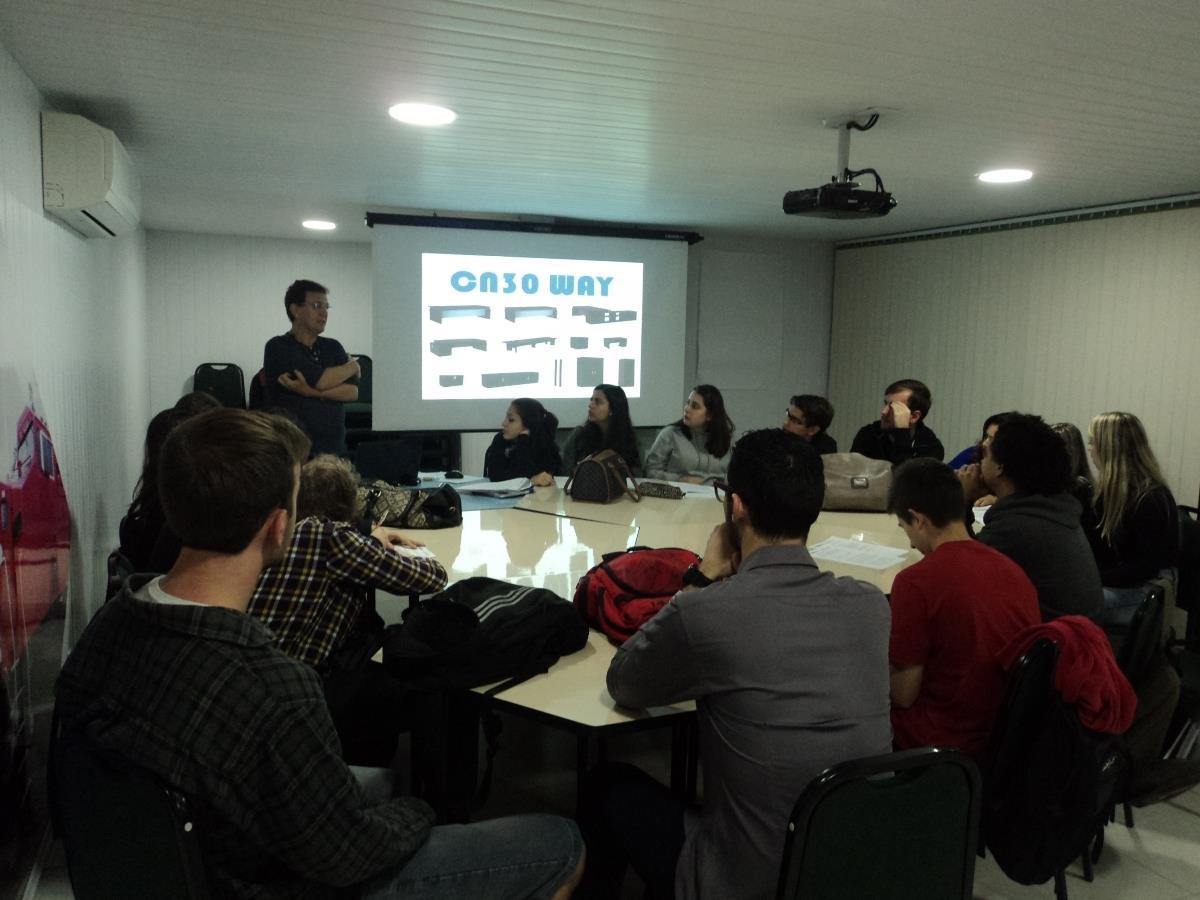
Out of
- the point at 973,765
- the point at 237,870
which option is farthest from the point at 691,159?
the point at 237,870

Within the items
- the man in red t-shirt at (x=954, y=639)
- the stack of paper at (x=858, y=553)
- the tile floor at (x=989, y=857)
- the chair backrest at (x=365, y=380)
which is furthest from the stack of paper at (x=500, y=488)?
the chair backrest at (x=365, y=380)

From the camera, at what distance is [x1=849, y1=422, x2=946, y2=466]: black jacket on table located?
15.1 feet


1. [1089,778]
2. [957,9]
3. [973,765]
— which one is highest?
[957,9]

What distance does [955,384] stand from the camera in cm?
622

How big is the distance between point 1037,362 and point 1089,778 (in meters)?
4.51

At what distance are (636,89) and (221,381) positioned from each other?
566cm

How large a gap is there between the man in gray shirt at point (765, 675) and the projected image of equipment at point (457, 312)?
465 centimetres

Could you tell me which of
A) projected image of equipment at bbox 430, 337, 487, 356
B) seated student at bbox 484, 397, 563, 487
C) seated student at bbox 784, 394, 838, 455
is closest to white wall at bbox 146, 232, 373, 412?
projected image of equipment at bbox 430, 337, 487, 356

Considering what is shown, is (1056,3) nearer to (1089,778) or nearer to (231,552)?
(1089,778)

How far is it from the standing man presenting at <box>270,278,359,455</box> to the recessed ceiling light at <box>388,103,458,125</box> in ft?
3.79

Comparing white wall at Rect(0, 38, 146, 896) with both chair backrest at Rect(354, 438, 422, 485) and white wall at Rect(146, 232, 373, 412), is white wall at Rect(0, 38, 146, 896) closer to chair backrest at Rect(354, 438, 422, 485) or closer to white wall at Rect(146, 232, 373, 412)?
chair backrest at Rect(354, 438, 422, 485)

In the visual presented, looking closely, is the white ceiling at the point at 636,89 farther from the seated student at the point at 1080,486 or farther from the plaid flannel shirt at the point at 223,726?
the plaid flannel shirt at the point at 223,726

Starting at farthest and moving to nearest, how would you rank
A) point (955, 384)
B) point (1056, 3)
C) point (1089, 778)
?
point (955, 384) < point (1056, 3) < point (1089, 778)

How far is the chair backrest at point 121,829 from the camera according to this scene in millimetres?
1124
